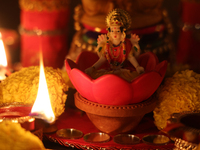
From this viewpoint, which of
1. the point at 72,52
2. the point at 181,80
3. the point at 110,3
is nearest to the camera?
the point at 181,80

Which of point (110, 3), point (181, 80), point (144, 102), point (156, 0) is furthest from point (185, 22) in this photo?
point (144, 102)

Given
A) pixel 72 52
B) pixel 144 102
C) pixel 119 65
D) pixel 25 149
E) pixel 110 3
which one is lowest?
pixel 25 149

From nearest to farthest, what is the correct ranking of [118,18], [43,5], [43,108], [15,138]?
[15,138], [43,108], [118,18], [43,5]

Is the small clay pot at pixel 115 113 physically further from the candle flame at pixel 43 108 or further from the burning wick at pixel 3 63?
the burning wick at pixel 3 63

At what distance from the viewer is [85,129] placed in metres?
1.14

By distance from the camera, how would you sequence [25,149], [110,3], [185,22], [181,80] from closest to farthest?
[25,149] → [181,80] → [110,3] → [185,22]

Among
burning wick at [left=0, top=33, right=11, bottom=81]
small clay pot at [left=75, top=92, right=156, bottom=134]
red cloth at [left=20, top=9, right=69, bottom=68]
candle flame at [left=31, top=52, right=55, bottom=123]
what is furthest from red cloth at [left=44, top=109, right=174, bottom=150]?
red cloth at [left=20, top=9, right=69, bottom=68]

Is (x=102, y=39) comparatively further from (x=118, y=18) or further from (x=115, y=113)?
(x=115, y=113)

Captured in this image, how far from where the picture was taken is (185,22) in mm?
2455

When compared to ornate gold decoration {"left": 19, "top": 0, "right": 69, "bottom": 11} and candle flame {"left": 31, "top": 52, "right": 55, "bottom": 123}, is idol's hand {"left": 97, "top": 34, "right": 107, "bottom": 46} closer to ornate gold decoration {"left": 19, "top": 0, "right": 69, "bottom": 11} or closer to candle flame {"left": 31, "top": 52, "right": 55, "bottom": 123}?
candle flame {"left": 31, "top": 52, "right": 55, "bottom": 123}

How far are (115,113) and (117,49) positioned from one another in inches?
10.7

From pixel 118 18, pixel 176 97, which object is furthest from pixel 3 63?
pixel 176 97

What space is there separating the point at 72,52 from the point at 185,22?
1.06 meters

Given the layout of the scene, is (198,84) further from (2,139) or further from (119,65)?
(2,139)
